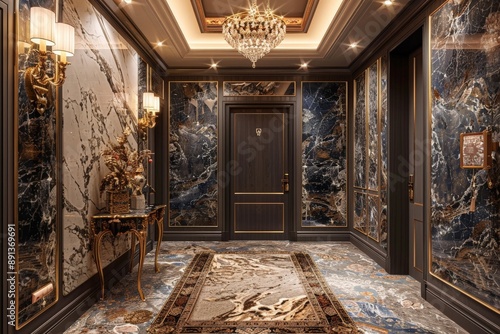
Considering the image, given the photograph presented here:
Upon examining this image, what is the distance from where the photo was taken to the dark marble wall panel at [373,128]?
14.9 ft

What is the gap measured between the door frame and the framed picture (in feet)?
10.8

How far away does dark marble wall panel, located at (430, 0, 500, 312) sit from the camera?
93.0 inches

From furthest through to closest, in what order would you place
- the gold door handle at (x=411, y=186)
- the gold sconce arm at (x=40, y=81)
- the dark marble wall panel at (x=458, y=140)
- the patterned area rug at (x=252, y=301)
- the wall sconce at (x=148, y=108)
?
the wall sconce at (x=148, y=108), the gold door handle at (x=411, y=186), the patterned area rug at (x=252, y=301), the dark marble wall panel at (x=458, y=140), the gold sconce arm at (x=40, y=81)

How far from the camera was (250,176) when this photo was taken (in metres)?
5.93

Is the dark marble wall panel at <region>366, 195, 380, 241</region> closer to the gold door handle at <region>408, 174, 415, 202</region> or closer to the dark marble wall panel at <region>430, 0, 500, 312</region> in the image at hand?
the gold door handle at <region>408, 174, 415, 202</region>

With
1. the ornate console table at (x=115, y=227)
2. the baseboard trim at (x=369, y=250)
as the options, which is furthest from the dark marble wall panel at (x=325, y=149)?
the ornate console table at (x=115, y=227)

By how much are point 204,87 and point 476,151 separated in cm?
430

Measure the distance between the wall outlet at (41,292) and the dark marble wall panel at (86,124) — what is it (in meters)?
0.21

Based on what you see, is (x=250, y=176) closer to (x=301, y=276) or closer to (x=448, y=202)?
(x=301, y=276)

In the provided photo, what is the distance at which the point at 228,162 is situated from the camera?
5.87m

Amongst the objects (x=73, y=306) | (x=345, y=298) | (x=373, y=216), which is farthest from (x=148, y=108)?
(x=373, y=216)

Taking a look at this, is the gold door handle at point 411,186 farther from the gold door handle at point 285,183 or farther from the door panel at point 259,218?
the door panel at point 259,218

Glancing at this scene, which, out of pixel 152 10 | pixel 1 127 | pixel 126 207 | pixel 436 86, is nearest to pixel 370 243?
pixel 436 86

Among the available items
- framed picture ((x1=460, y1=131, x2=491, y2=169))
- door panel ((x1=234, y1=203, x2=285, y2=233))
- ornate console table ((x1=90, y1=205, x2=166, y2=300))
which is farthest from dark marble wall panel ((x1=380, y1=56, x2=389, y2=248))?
ornate console table ((x1=90, y1=205, x2=166, y2=300))
